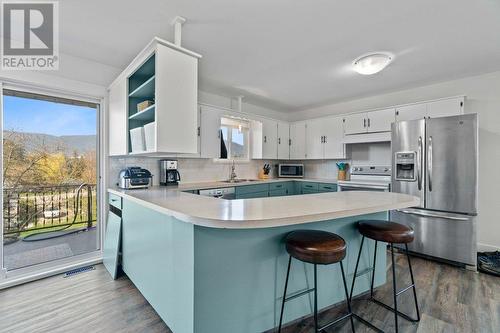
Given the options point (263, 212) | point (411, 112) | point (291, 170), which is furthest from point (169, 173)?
point (411, 112)

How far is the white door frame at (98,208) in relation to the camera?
2.29m

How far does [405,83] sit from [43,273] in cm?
530

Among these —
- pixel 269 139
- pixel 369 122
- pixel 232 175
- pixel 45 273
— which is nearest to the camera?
pixel 45 273

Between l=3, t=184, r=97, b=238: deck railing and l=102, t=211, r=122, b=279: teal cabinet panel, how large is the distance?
0.62m

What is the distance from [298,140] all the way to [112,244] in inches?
146

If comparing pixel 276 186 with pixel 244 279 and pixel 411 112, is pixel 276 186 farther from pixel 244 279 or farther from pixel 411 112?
pixel 244 279

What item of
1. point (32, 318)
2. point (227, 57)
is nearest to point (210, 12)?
point (227, 57)

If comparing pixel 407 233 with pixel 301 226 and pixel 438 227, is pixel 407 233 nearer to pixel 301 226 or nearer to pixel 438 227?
pixel 301 226

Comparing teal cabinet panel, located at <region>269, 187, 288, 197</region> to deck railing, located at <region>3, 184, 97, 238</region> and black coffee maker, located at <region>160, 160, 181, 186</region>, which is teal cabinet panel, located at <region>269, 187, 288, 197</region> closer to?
black coffee maker, located at <region>160, 160, 181, 186</region>

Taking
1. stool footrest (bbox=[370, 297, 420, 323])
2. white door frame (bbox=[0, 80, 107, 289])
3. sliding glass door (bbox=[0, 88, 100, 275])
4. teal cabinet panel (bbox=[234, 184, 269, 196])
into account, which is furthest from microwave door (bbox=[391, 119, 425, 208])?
sliding glass door (bbox=[0, 88, 100, 275])

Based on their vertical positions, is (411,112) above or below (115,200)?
above

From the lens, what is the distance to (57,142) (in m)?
→ 2.66

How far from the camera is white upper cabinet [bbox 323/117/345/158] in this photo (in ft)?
13.6

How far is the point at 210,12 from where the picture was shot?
187cm
